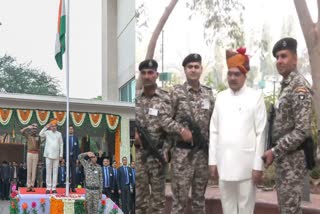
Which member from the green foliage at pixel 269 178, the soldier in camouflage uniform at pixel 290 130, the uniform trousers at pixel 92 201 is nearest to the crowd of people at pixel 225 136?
the soldier in camouflage uniform at pixel 290 130

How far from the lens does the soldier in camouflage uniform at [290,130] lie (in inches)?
105

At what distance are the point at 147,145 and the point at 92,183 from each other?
2741 millimetres

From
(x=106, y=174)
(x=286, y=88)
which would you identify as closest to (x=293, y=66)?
(x=286, y=88)

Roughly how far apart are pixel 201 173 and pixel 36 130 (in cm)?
456

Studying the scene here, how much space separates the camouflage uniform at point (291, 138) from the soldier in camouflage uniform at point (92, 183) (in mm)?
3622

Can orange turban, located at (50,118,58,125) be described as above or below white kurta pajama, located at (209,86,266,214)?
above

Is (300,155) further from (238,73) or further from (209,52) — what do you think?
(209,52)

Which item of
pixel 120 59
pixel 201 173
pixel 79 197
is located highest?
pixel 120 59

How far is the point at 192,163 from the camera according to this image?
3.27m

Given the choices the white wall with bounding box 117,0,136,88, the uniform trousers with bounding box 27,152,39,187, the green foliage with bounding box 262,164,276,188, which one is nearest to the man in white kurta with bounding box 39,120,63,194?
the uniform trousers with bounding box 27,152,39,187

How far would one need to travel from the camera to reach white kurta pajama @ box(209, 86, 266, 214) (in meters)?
2.82

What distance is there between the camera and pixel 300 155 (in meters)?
2.73

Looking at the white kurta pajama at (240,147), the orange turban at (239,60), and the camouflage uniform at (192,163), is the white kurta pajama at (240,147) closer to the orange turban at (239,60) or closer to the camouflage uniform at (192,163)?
the orange turban at (239,60)

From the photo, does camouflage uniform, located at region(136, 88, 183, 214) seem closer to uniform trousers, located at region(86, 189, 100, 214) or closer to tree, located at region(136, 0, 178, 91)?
tree, located at region(136, 0, 178, 91)
